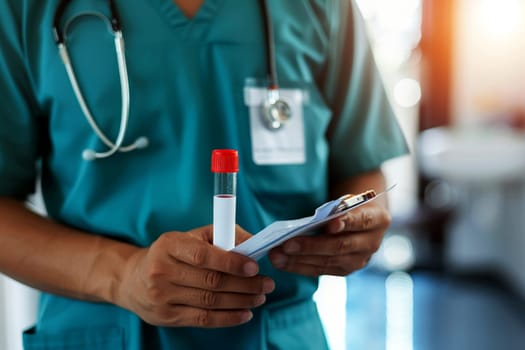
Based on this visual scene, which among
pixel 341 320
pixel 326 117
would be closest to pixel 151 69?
pixel 326 117

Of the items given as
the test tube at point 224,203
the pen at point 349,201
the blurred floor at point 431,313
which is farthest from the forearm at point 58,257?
the blurred floor at point 431,313

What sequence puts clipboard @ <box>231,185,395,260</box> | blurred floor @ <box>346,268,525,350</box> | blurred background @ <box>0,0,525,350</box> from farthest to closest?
blurred background @ <box>0,0,525,350</box>
blurred floor @ <box>346,268,525,350</box>
clipboard @ <box>231,185,395,260</box>

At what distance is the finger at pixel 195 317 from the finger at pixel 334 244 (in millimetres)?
93

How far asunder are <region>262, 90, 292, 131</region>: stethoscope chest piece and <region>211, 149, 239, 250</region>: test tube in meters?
0.18

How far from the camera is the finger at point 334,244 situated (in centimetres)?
68

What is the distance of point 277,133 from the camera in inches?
31.7

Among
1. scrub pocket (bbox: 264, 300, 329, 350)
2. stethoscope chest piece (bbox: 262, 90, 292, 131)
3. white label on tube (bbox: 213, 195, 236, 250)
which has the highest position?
stethoscope chest piece (bbox: 262, 90, 292, 131)

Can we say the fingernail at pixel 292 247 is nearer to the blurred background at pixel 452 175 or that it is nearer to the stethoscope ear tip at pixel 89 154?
the stethoscope ear tip at pixel 89 154

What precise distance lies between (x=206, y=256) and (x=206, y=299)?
0.05m

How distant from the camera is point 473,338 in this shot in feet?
8.04

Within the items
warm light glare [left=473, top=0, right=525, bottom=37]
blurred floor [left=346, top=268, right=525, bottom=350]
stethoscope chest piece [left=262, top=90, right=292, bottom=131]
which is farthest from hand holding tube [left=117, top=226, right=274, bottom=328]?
warm light glare [left=473, top=0, right=525, bottom=37]

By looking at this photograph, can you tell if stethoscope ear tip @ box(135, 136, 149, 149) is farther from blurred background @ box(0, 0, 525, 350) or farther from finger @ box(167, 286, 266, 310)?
blurred background @ box(0, 0, 525, 350)

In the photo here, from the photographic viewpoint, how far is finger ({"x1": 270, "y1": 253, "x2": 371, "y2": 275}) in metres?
0.71

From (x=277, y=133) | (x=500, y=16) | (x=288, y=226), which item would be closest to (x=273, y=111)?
(x=277, y=133)
